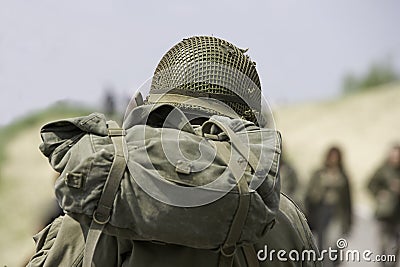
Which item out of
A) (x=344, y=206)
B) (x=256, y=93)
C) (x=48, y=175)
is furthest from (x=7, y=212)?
(x=256, y=93)

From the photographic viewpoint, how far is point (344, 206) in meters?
10.6

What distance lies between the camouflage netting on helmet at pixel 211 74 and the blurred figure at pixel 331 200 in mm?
7393

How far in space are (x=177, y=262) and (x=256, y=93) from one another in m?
0.77

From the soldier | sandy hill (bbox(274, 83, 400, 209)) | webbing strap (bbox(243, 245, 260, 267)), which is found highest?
the soldier

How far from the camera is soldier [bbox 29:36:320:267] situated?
2.48 meters

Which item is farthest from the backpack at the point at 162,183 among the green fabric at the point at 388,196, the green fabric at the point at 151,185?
the green fabric at the point at 388,196

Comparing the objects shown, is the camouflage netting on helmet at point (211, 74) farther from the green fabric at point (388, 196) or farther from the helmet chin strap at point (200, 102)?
the green fabric at point (388, 196)

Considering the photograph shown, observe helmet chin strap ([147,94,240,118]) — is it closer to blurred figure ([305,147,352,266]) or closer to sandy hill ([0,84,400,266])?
blurred figure ([305,147,352,266])

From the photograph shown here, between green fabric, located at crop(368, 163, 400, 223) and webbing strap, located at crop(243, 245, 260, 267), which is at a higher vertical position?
webbing strap, located at crop(243, 245, 260, 267)

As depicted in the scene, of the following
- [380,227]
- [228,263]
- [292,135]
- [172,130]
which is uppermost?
[172,130]

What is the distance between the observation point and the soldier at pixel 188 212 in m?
2.48

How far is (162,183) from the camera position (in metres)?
2.40

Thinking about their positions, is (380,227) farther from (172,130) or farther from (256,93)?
(172,130)

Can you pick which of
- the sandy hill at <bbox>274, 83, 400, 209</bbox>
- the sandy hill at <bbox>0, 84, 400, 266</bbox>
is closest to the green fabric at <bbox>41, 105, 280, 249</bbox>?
the sandy hill at <bbox>0, 84, 400, 266</bbox>
